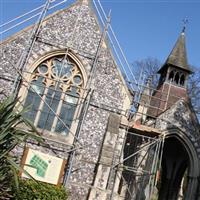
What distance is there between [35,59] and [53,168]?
159 inches

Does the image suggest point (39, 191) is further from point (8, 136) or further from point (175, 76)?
point (175, 76)

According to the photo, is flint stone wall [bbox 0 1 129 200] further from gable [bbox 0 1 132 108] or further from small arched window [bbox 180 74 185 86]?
small arched window [bbox 180 74 185 86]

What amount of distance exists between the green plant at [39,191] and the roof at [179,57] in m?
14.1

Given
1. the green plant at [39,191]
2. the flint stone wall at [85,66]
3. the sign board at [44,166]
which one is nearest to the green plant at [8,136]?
the green plant at [39,191]

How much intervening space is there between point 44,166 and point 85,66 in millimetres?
4026

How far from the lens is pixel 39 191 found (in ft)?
38.9

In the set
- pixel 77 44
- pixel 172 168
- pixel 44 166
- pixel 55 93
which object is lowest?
pixel 44 166

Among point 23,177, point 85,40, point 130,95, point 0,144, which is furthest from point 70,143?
point 0,144

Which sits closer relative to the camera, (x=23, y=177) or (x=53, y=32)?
(x=23, y=177)

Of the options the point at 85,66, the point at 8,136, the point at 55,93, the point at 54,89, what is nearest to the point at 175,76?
the point at 85,66

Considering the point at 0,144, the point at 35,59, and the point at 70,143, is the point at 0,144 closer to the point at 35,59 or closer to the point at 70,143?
the point at 70,143

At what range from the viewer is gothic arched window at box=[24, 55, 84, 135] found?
549 inches

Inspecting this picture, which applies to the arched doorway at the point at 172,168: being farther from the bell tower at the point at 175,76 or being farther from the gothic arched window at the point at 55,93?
the gothic arched window at the point at 55,93

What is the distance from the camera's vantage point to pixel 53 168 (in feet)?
42.9
